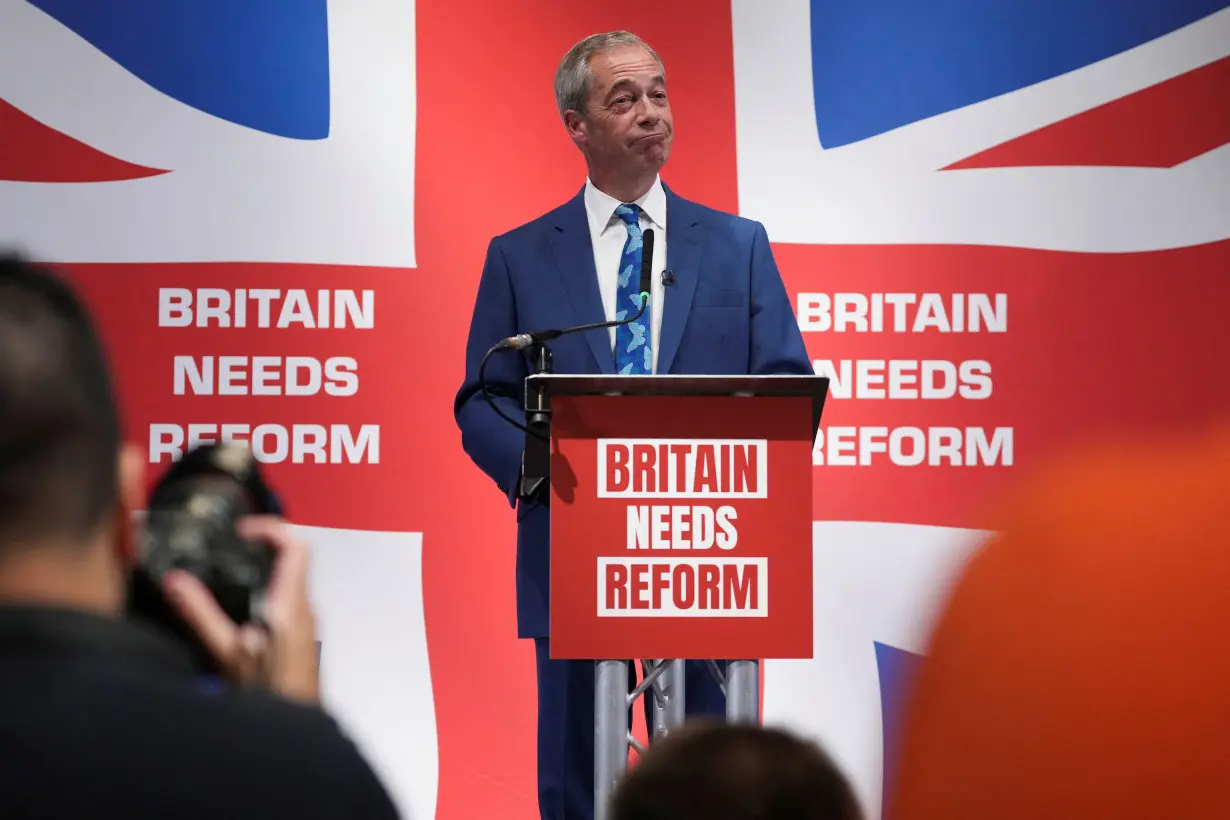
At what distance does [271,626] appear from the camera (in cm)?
101

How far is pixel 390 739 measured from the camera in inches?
170

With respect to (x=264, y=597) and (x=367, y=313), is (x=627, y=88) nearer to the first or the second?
(x=367, y=313)

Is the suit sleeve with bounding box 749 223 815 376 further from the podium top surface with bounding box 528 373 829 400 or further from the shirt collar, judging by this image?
the podium top surface with bounding box 528 373 829 400

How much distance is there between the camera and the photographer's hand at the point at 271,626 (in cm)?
98

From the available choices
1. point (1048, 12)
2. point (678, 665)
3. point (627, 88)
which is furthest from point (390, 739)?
point (1048, 12)

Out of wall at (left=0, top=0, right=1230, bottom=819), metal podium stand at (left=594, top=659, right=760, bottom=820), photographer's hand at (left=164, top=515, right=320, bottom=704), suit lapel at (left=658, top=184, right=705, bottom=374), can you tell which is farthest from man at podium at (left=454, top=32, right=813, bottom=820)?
photographer's hand at (left=164, top=515, right=320, bottom=704)

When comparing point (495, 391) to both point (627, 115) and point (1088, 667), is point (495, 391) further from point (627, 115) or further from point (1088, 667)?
point (1088, 667)

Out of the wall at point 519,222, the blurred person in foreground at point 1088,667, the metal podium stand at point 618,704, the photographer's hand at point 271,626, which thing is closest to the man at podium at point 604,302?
the metal podium stand at point 618,704

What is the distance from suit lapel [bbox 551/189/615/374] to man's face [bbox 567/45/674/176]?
0.14 metres

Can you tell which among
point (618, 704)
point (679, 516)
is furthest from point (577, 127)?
point (618, 704)

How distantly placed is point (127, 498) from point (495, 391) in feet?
7.12

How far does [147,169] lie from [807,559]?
2.70 metres

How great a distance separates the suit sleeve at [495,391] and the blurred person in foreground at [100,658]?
6.26 ft

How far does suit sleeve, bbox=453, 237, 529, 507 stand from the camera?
116 inches
